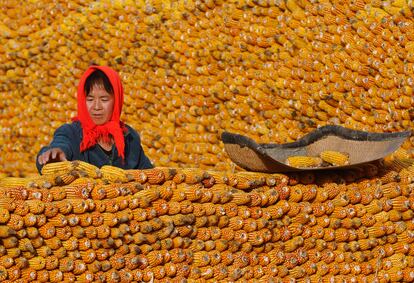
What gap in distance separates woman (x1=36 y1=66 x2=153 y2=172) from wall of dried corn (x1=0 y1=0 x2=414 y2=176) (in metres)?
2.34

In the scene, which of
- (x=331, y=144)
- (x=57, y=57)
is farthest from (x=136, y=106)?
(x=331, y=144)

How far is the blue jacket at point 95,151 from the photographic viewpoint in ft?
16.0

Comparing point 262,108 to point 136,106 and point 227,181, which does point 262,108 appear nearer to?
point 136,106

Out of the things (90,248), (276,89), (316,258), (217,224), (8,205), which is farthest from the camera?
(276,89)

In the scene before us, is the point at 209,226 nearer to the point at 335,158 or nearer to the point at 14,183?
the point at 335,158

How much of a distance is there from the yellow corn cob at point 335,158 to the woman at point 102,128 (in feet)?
3.71

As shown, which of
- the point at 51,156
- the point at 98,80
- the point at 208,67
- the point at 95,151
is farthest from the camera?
the point at 208,67

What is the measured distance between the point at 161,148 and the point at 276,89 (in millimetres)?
1475

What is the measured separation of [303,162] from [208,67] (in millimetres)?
3286

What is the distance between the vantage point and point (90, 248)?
414 cm

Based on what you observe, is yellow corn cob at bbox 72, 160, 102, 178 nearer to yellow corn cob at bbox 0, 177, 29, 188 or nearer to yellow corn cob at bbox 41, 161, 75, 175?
yellow corn cob at bbox 41, 161, 75, 175

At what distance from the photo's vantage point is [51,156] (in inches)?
178

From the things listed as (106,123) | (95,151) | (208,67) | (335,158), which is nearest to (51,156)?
(95,151)

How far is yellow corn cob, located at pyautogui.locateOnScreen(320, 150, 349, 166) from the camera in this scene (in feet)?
16.0
